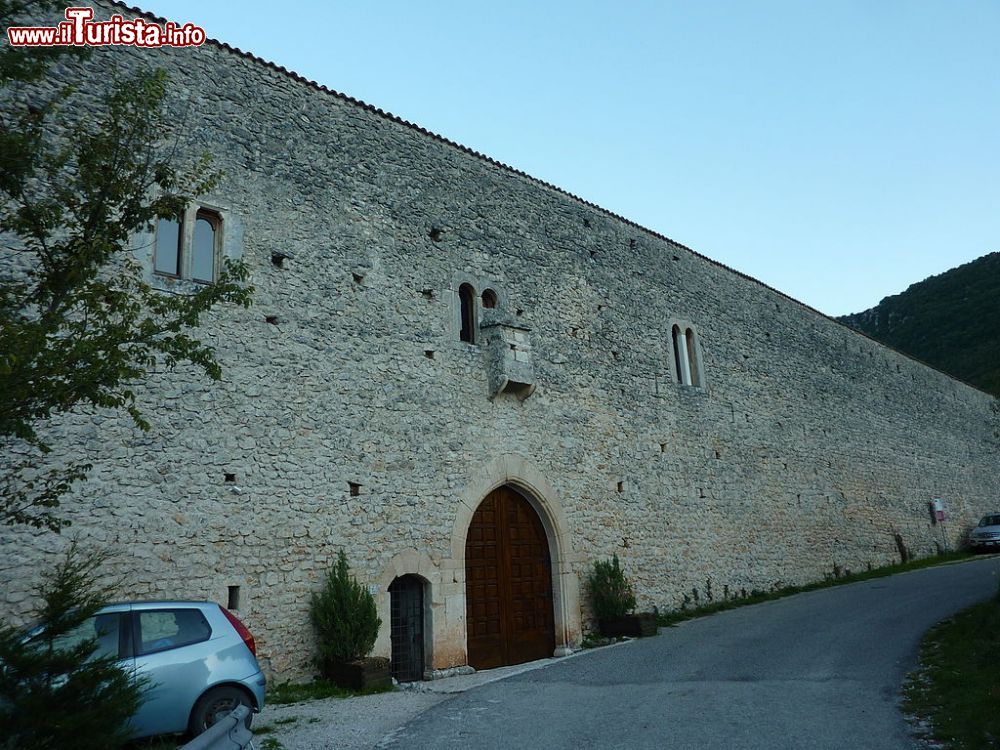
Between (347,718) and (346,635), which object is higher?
(346,635)

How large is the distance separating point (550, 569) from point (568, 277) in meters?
5.30

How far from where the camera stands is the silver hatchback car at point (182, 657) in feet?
18.5

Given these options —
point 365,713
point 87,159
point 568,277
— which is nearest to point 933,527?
point 568,277

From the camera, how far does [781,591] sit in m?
16.5

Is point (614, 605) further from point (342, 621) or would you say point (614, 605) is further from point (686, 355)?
point (686, 355)

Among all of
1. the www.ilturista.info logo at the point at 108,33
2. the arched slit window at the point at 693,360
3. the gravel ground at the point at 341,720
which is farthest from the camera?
the arched slit window at the point at 693,360

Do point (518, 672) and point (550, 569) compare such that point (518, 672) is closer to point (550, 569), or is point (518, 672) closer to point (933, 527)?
point (550, 569)

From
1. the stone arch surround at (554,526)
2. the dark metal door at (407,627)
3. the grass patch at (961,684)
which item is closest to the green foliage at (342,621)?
the dark metal door at (407,627)

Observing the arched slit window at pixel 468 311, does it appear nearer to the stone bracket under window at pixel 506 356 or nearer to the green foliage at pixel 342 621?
the stone bracket under window at pixel 506 356

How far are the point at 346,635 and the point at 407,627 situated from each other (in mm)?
1509

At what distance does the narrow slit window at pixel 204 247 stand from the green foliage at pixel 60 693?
5823mm

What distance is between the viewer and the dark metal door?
9766mm

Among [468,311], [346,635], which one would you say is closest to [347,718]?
[346,635]

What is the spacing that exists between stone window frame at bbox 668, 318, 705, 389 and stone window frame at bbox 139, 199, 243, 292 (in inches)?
375
